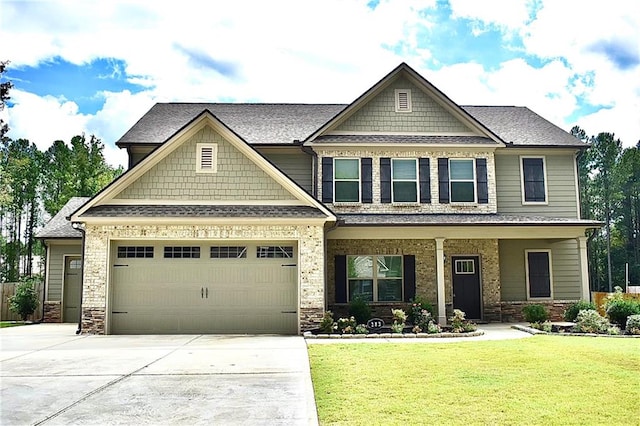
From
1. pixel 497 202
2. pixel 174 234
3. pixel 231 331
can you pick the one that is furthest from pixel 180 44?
pixel 497 202

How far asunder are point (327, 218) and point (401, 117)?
5.61 meters

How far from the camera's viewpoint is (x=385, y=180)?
17.9m

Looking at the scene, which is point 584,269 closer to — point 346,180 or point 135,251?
point 346,180

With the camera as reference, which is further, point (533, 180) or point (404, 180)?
point (533, 180)

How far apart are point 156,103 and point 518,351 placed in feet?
53.9

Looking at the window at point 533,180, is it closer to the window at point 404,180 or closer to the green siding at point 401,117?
the green siding at point 401,117

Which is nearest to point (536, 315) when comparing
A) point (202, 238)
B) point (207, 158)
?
point (202, 238)

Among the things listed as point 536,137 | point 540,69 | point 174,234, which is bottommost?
point 174,234

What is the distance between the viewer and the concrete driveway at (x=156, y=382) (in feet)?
20.8

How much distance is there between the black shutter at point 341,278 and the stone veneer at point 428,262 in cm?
13

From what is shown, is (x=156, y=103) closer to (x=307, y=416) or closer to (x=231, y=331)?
(x=231, y=331)

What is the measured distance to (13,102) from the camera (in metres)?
20.3

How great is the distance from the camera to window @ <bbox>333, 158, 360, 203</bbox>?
1775 cm

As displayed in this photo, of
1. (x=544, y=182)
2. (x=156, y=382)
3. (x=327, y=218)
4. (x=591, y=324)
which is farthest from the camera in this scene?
(x=544, y=182)
